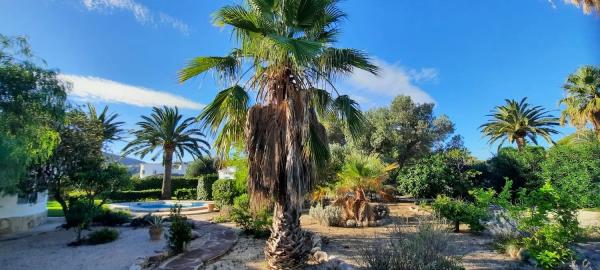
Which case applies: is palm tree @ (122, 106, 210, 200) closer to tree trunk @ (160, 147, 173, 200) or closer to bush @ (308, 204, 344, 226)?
tree trunk @ (160, 147, 173, 200)

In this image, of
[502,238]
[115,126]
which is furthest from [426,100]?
[115,126]

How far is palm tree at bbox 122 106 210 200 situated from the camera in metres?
27.9

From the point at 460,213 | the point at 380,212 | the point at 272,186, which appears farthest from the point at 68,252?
the point at 460,213

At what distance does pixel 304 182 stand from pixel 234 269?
9.37ft

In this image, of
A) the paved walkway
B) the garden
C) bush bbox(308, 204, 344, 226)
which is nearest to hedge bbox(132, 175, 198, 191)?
the garden

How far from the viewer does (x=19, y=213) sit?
12.9 m

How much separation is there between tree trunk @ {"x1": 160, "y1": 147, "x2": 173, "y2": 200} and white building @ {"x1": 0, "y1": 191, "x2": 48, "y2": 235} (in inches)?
556

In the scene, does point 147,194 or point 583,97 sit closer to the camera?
point 583,97

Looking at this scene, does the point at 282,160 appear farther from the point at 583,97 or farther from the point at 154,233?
the point at 583,97

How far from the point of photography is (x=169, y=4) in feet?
36.7

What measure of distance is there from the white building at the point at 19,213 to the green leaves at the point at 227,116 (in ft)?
32.4

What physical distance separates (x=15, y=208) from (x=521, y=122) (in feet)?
119

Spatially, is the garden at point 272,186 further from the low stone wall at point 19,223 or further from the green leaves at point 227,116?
the low stone wall at point 19,223

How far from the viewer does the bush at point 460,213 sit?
11062 millimetres
